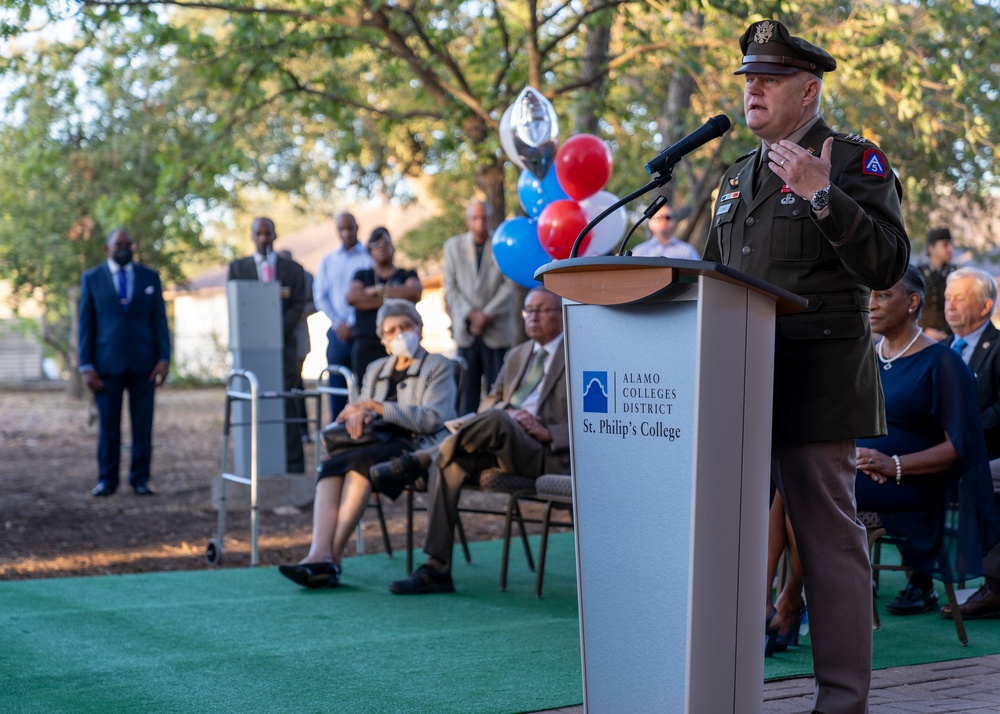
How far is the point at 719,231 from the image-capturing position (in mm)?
3324

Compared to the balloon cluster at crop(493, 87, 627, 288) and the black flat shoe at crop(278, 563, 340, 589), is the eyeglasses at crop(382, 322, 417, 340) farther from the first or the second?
the black flat shoe at crop(278, 563, 340, 589)

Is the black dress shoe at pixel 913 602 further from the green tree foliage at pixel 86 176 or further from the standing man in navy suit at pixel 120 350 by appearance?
the green tree foliage at pixel 86 176

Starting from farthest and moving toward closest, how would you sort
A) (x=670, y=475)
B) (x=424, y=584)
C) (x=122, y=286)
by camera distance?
(x=122, y=286)
(x=424, y=584)
(x=670, y=475)

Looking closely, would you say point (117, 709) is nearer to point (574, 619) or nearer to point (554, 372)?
point (574, 619)

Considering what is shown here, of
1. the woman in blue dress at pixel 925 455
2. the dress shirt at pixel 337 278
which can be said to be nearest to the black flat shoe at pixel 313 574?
the woman in blue dress at pixel 925 455

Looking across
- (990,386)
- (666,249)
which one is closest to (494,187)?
(666,249)

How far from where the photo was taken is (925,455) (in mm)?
4680

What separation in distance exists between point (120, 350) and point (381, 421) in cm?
424

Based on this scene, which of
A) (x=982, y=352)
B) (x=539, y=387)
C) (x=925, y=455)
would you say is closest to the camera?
(x=925, y=455)

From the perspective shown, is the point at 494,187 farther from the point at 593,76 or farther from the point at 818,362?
the point at 818,362

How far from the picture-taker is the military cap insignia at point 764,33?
301 cm

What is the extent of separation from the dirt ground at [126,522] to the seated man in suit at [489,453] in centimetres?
123

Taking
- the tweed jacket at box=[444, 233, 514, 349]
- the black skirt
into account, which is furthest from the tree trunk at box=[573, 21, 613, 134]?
the black skirt

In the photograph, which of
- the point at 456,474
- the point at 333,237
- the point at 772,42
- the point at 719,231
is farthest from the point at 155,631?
the point at 333,237
